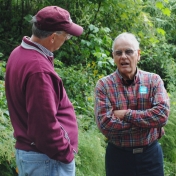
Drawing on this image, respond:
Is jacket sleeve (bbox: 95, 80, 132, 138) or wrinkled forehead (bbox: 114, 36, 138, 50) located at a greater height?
wrinkled forehead (bbox: 114, 36, 138, 50)

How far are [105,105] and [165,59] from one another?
633 centimetres

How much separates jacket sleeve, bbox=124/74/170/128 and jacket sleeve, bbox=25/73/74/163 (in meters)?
0.83

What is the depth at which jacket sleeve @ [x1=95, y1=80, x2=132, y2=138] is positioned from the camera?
9.20 ft

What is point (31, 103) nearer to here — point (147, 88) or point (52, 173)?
point (52, 173)

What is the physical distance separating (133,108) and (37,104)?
1138mm

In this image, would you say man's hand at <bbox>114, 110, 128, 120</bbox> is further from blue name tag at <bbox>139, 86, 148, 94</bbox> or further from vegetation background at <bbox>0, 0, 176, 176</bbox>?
vegetation background at <bbox>0, 0, 176, 176</bbox>

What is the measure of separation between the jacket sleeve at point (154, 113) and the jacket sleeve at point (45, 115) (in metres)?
0.83

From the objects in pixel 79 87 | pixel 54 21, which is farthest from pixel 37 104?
pixel 79 87

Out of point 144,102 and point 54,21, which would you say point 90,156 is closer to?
point 144,102

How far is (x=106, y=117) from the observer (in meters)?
2.85

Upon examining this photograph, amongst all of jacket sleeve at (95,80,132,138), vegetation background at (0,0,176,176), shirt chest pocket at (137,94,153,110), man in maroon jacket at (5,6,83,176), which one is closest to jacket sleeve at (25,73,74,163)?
man in maroon jacket at (5,6,83,176)

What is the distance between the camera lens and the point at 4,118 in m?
3.36

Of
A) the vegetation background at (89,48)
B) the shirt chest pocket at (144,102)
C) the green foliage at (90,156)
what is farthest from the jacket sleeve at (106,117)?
the vegetation background at (89,48)

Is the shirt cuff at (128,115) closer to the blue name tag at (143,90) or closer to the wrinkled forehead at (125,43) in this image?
the blue name tag at (143,90)
